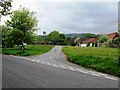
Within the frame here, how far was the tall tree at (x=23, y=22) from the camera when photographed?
5181 centimetres

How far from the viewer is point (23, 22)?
52.9 meters

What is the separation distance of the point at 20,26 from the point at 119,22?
34.3 metres

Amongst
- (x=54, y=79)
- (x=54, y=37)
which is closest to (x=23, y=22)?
(x=54, y=79)

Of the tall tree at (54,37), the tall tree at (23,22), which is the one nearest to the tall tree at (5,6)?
the tall tree at (23,22)

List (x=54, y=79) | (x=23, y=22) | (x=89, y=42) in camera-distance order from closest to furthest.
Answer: (x=54, y=79), (x=23, y=22), (x=89, y=42)

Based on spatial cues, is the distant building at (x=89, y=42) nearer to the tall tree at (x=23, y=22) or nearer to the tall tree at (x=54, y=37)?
the tall tree at (x=54, y=37)

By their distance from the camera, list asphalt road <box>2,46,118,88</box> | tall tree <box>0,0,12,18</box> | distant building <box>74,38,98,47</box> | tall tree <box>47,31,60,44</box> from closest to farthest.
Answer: asphalt road <box>2,46,118,88</box>, tall tree <box>0,0,12,18</box>, distant building <box>74,38,98,47</box>, tall tree <box>47,31,60,44</box>

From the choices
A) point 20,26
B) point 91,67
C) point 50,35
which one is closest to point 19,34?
point 20,26

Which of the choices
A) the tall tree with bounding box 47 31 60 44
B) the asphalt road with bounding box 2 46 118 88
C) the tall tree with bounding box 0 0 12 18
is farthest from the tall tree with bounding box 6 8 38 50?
the tall tree with bounding box 47 31 60 44

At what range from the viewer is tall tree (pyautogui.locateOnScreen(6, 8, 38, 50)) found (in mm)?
51812

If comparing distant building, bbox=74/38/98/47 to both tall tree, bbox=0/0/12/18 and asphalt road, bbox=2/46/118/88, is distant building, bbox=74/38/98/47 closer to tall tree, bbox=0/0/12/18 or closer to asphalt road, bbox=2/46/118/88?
tall tree, bbox=0/0/12/18

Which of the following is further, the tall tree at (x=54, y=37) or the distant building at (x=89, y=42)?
the tall tree at (x=54, y=37)

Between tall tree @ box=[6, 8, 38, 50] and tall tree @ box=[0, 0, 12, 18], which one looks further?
tall tree @ box=[6, 8, 38, 50]

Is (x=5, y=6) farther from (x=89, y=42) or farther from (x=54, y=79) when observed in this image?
(x=89, y=42)
